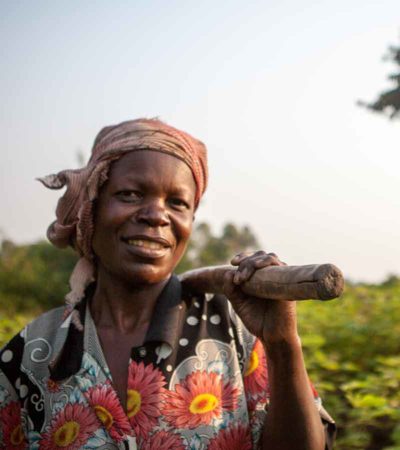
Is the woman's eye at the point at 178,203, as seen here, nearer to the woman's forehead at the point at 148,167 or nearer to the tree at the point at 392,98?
the woman's forehead at the point at 148,167

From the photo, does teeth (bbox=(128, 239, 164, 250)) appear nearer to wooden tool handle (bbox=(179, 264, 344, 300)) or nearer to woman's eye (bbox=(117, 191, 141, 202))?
woman's eye (bbox=(117, 191, 141, 202))

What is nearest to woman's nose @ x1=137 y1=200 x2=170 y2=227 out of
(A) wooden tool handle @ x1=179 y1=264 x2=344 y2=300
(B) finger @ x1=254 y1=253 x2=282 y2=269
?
(A) wooden tool handle @ x1=179 y1=264 x2=344 y2=300

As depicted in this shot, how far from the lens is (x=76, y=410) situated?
5.12ft

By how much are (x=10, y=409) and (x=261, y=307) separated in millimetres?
971

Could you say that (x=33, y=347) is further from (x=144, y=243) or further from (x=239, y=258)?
(x=239, y=258)

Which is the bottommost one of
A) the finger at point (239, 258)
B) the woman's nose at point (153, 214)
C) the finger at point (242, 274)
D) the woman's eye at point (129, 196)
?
the finger at point (242, 274)

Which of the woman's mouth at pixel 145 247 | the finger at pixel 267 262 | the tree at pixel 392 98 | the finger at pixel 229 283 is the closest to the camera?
the finger at pixel 267 262

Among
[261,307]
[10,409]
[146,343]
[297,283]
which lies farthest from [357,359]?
[297,283]

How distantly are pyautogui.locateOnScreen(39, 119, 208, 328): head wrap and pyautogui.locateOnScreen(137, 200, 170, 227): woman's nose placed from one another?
0.20 m

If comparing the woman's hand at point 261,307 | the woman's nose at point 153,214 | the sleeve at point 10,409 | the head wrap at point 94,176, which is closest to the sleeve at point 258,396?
the woman's hand at point 261,307

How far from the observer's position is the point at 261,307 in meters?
1.38

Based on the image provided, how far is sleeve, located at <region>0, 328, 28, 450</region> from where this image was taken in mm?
1680

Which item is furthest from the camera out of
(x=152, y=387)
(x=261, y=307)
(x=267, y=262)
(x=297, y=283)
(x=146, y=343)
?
(x=146, y=343)

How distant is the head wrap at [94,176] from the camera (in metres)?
1.74
